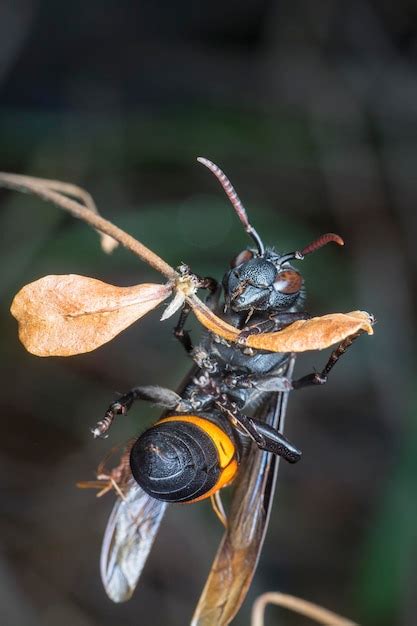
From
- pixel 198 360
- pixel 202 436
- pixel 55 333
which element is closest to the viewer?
pixel 55 333

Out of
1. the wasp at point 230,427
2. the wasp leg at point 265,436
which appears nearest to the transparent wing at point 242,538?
the wasp at point 230,427

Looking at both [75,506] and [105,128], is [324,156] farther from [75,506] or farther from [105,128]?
[75,506]

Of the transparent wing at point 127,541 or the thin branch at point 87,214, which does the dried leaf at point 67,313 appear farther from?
the transparent wing at point 127,541

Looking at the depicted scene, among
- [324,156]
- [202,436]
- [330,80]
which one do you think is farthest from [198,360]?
[330,80]

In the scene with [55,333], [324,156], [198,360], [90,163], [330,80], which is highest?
[330,80]

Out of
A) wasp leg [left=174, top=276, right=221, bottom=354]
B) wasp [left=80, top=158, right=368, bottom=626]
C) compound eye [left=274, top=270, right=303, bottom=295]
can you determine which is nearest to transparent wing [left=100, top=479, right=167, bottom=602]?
wasp [left=80, top=158, right=368, bottom=626]

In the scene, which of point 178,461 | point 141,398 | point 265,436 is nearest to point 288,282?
point 265,436

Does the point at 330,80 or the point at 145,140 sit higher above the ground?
the point at 330,80
